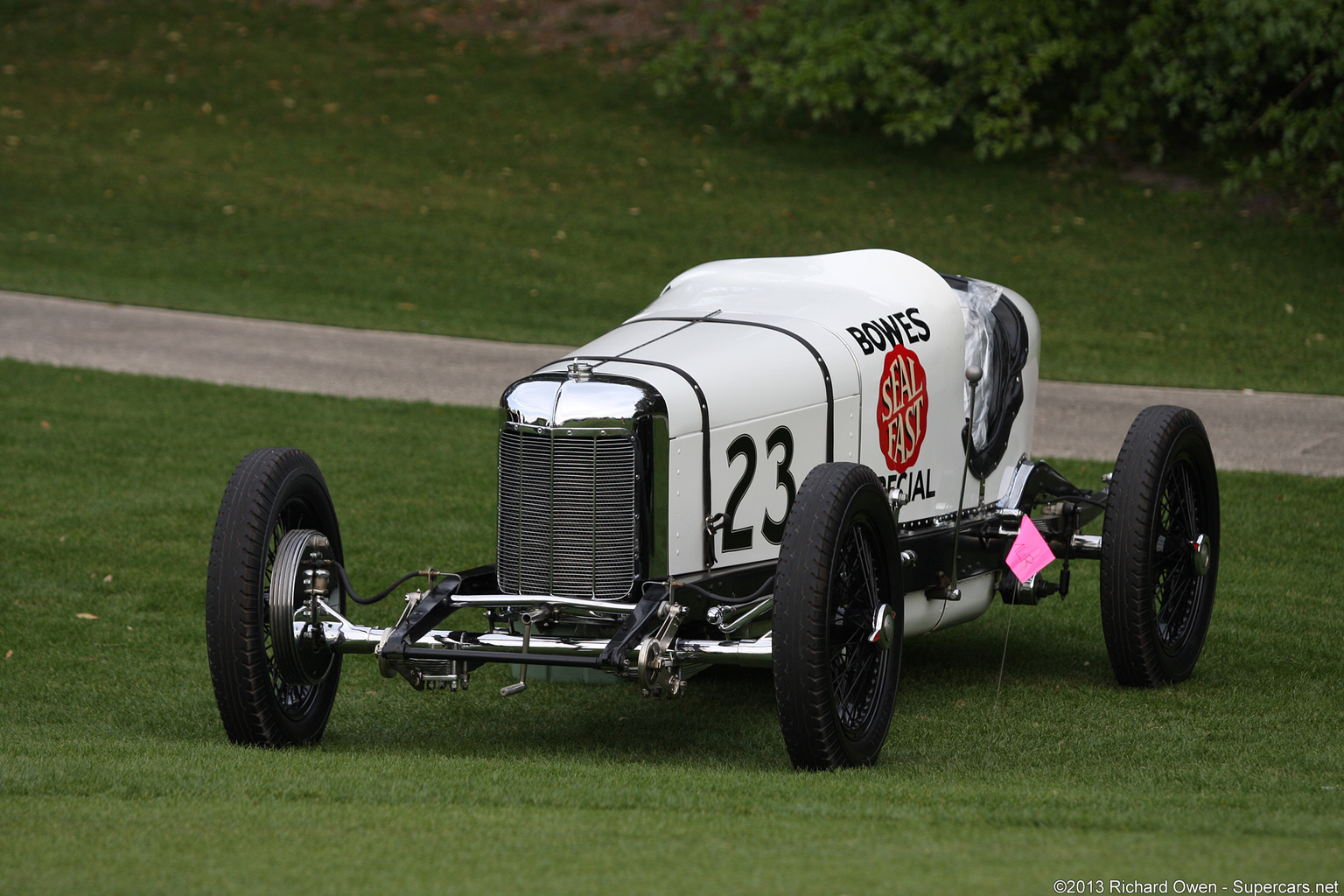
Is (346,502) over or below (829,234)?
below

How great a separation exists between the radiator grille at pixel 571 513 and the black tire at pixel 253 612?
80 centimetres

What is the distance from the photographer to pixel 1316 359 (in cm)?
1393

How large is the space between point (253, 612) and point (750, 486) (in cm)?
174

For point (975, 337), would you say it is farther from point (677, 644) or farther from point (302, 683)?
point (302, 683)

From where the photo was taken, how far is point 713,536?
552 centimetres

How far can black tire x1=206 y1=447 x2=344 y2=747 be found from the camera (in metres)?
5.21

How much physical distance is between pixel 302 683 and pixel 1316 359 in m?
11.0

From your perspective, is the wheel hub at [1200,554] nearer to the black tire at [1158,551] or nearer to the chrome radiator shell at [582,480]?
the black tire at [1158,551]

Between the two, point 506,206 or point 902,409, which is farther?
point 506,206

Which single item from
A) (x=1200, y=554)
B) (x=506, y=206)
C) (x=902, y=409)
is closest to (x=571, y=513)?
(x=902, y=409)

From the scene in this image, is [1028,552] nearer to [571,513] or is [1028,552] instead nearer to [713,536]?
[713,536]

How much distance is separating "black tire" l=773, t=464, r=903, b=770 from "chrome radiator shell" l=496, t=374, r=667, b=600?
0.59m

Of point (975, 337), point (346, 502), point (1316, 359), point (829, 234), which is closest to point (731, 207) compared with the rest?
point (829, 234)

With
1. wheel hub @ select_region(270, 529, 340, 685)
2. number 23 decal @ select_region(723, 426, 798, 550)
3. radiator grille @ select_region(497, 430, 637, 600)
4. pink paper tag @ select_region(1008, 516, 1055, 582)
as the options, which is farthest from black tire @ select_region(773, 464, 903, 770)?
wheel hub @ select_region(270, 529, 340, 685)
